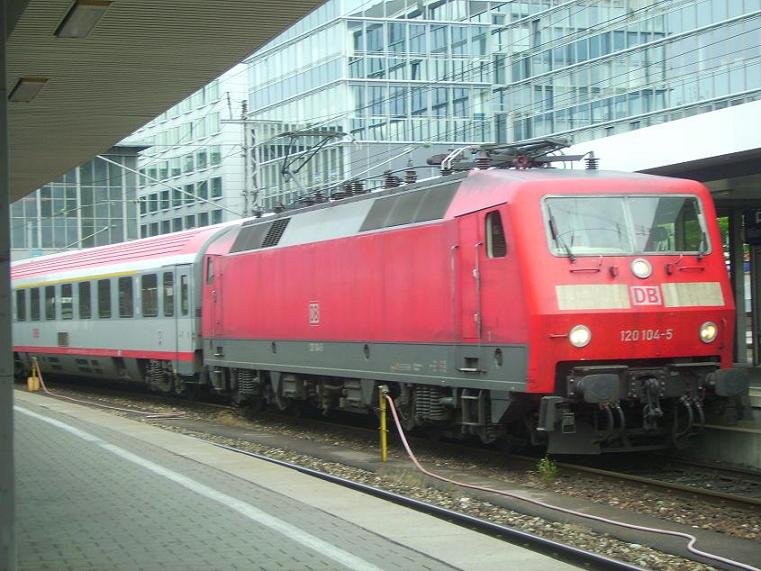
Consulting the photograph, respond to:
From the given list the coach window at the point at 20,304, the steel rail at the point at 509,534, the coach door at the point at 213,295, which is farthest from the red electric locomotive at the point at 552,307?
the coach window at the point at 20,304

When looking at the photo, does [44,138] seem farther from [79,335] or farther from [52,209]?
[52,209]

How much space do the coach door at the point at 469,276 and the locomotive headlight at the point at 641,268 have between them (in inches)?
64.9

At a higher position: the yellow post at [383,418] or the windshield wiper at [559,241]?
the windshield wiper at [559,241]

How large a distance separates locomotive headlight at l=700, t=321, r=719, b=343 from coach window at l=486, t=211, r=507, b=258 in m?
2.31

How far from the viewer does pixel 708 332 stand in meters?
11.0

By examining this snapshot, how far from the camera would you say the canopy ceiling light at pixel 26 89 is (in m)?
8.51

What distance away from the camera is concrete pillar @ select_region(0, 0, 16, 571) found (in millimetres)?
5297

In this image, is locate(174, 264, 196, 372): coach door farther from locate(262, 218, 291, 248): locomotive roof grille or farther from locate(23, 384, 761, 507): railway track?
locate(23, 384, 761, 507): railway track

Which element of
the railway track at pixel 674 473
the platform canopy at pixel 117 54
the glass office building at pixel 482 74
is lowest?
the railway track at pixel 674 473

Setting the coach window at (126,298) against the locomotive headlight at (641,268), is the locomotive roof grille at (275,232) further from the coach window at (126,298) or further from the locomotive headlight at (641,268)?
the locomotive headlight at (641,268)

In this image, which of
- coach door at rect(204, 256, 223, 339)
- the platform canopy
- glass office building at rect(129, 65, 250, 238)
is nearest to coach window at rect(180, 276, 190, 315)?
coach door at rect(204, 256, 223, 339)

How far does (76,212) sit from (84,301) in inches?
1432

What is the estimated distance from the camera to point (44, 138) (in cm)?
1112

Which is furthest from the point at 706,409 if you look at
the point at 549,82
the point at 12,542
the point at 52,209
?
the point at 52,209
